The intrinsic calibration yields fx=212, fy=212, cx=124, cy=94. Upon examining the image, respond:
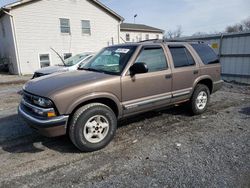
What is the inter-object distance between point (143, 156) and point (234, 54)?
854 cm

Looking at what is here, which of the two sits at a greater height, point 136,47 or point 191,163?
point 136,47

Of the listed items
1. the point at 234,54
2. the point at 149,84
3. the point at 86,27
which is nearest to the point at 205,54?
the point at 149,84

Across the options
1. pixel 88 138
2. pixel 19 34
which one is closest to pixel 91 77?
pixel 88 138

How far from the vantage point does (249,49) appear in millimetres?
9312

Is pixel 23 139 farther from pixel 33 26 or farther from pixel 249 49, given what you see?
pixel 33 26

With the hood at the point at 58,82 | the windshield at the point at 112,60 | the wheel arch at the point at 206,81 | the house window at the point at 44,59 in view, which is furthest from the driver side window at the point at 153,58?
the house window at the point at 44,59

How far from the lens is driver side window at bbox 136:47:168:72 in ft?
14.2

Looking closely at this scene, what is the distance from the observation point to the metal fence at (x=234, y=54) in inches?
374

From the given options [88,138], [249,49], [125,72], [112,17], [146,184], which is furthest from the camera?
[112,17]

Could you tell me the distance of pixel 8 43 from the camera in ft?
56.5

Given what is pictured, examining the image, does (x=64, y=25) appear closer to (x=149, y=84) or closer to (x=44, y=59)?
(x=44, y=59)

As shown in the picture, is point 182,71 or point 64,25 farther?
point 64,25

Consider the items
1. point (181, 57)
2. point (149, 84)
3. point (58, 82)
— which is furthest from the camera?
point (181, 57)

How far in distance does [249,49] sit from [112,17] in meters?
14.0
